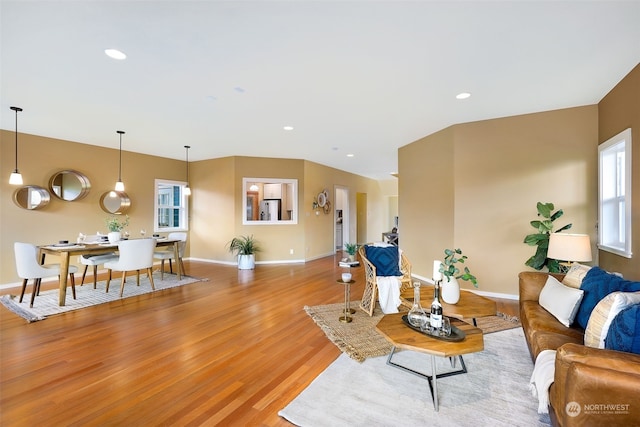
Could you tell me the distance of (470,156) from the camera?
434 centimetres

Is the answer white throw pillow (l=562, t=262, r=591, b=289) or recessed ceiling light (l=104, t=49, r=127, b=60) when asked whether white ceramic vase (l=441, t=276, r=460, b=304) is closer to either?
white throw pillow (l=562, t=262, r=591, b=289)

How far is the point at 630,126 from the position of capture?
2887 millimetres

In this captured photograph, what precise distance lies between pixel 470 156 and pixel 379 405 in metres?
3.80

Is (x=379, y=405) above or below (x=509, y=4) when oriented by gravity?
below

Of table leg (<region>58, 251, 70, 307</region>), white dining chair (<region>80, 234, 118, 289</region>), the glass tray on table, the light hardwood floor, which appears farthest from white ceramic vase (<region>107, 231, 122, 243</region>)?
the glass tray on table

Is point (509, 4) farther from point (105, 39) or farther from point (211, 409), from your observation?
point (211, 409)

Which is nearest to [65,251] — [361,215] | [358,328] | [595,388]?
[358,328]

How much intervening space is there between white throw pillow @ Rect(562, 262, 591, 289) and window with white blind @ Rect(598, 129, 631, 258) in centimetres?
109

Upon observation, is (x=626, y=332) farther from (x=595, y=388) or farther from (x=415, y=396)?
(x=415, y=396)

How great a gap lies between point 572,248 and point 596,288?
106 centimetres

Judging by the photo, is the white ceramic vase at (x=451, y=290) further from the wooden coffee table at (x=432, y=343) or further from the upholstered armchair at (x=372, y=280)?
the upholstered armchair at (x=372, y=280)

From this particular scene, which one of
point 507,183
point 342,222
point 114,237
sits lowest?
point 114,237

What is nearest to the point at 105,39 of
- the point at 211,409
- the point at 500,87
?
the point at 211,409

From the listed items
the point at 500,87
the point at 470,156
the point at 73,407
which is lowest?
the point at 73,407
